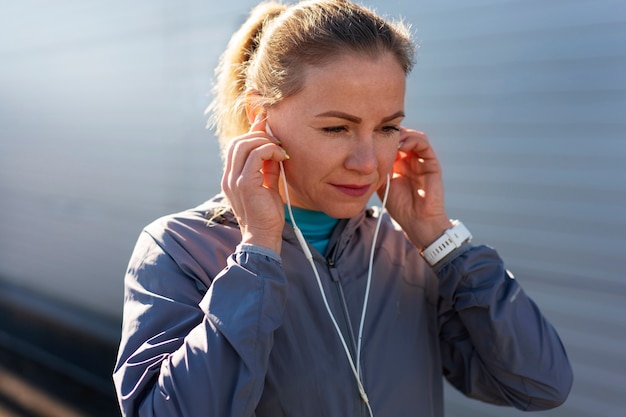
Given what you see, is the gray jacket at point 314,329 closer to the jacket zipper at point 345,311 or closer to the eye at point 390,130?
the jacket zipper at point 345,311

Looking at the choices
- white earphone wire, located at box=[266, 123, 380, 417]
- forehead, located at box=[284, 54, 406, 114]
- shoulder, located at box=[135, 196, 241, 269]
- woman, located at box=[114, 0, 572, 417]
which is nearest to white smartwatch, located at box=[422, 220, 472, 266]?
woman, located at box=[114, 0, 572, 417]

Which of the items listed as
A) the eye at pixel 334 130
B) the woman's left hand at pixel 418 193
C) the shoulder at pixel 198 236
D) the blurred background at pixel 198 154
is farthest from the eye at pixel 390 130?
the blurred background at pixel 198 154

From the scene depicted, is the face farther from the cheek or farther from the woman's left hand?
the woman's left hand

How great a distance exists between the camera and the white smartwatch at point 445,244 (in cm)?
181

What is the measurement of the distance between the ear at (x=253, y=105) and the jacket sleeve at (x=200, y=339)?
422 mm

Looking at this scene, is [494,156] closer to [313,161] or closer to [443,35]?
[443,35]

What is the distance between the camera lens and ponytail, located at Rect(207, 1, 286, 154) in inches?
73.8

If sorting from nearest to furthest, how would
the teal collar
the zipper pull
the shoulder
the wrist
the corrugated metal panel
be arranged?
the wrist
the shoulder
the zipper pull
the teal collar
the corrugated metal panel

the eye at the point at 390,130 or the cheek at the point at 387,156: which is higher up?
the eye at the point at 390,130

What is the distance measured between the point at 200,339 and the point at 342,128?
0.59 meters

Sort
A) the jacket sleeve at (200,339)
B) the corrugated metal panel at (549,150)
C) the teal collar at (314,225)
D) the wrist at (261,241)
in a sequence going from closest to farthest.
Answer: the jacket sleeve at (200,339) → the wrist at (261,241) → the teal collar at (314,225) → the corrugated metal panel at (549,150)

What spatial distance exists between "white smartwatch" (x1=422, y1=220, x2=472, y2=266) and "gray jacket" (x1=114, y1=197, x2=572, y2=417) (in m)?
0.03

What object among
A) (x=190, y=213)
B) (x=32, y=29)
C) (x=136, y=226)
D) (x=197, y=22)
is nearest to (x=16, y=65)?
(x=32, y=29)

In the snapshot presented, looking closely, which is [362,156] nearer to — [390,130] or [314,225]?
[390,130]
